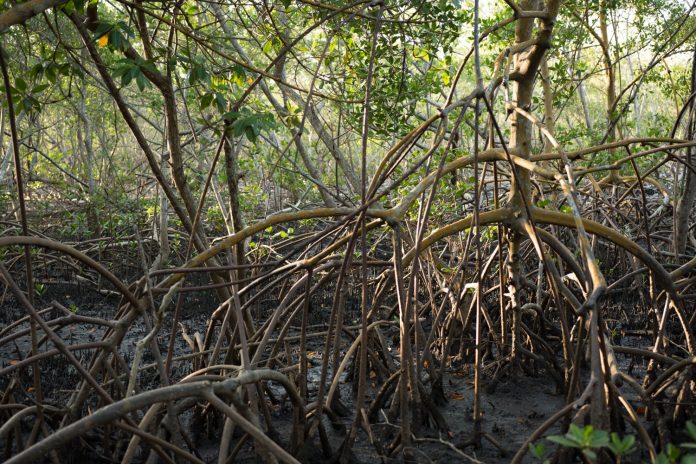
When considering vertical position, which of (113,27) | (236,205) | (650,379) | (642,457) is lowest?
(642,457)

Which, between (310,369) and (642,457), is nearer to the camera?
(642,457)

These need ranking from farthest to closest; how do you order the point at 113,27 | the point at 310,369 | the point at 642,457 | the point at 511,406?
the point at 310,369, the point at 511,406, the point at 642,457, the point at 113,27

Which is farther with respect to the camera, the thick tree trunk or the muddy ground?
the thick tree trunk

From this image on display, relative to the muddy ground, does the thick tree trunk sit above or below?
above

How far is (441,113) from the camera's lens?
264 cm

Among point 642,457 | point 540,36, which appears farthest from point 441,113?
point 642,457

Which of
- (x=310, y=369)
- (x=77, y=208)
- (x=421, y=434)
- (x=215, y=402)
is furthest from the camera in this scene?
(x=77, y=208)

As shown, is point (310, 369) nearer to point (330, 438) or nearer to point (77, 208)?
point (330, 438)

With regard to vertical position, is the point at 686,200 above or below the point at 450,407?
above

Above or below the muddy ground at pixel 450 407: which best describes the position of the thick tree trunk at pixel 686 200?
above

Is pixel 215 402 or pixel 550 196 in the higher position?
pixel 550 196

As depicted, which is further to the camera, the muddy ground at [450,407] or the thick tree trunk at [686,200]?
the thick tree trunk at [686,200]

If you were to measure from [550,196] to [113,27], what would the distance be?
177 inches

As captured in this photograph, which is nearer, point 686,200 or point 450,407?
point 450,407
